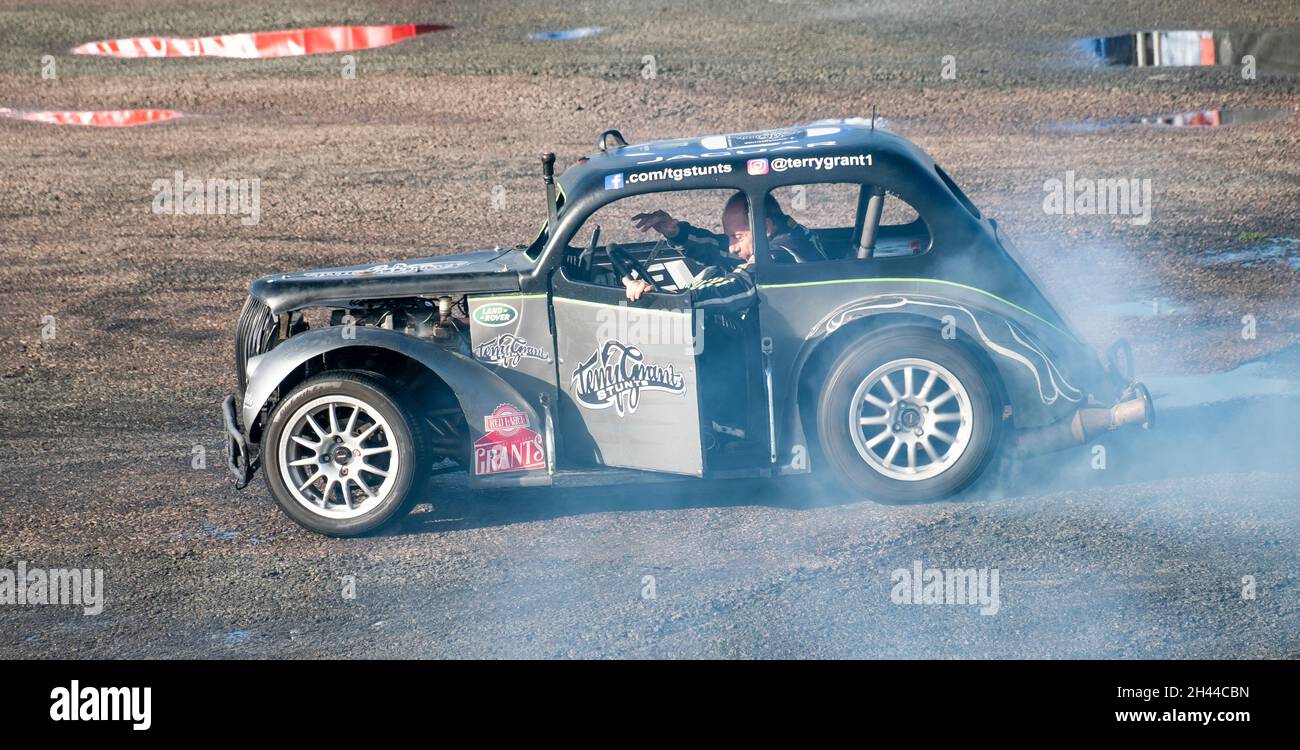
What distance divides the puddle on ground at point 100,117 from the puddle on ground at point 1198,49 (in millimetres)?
13826

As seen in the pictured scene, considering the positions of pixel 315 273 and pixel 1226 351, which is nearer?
pixel 315 273

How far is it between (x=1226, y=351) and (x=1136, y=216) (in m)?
4.10

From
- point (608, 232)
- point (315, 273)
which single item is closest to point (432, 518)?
point (315, 273)

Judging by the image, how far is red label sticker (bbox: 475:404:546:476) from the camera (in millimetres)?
6969

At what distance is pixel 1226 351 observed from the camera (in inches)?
372

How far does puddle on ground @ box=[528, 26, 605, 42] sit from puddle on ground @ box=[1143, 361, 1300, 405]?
1553 cm

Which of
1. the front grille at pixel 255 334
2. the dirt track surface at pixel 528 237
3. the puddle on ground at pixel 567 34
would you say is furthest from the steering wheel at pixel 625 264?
the puddle on ground at pixel 567 34

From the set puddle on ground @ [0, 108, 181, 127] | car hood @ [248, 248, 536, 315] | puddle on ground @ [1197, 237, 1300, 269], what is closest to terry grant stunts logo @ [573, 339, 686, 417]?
car hood @ [248, 248, 536, 315]

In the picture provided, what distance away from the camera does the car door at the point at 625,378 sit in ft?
22.5

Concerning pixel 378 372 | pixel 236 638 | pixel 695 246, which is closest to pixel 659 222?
pixel 695 246

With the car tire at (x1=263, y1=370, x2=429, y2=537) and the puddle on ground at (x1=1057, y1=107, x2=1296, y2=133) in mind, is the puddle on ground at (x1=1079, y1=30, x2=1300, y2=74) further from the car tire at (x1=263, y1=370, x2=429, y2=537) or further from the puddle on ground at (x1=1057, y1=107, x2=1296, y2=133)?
the car tire at (x1=263, y1=370, x2=429, y2=537)

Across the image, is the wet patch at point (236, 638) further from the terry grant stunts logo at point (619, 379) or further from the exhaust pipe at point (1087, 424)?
the exhaust pipe at point (1087, 424)

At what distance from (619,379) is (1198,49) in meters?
17.2
